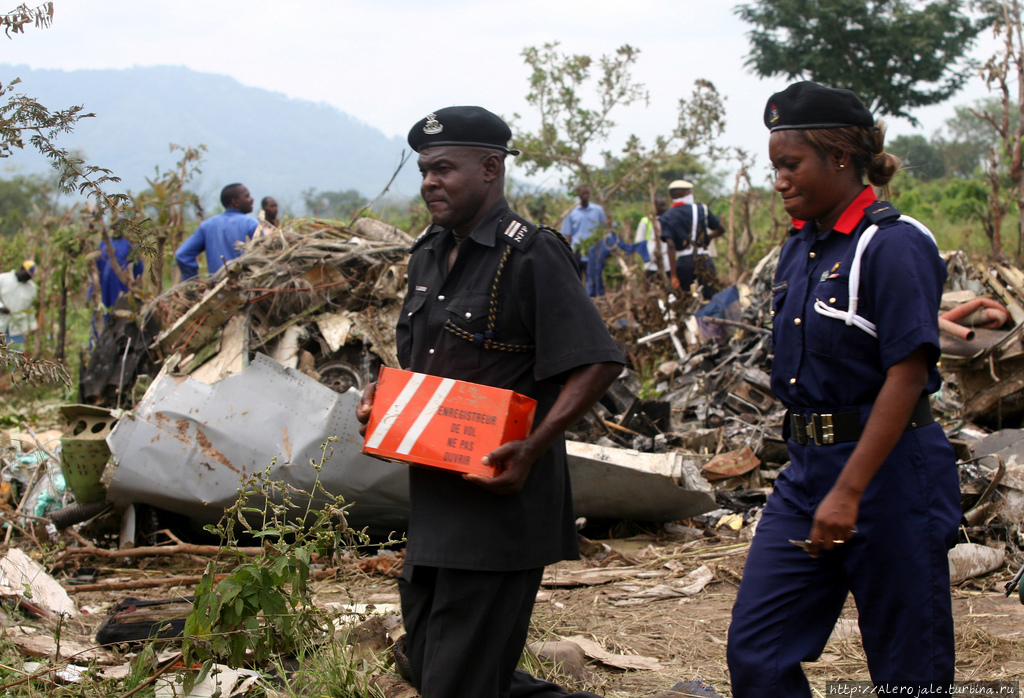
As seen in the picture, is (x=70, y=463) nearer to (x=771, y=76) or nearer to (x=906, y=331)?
(x=906, y=331)

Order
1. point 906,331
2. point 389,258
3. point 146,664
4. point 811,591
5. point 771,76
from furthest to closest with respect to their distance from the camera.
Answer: point 771,76 → point 389,258 → point 146,664 → point 811,591 → point 906,331

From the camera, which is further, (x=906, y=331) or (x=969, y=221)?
(x=969, y=221)

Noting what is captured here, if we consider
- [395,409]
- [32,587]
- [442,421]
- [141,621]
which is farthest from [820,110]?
[32,587]

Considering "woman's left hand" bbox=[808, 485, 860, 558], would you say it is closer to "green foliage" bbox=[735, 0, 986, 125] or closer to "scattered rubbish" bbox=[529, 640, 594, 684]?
"scattered rubbish" bbox=[529, 640, 594, 684]

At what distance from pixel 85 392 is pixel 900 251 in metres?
6.01

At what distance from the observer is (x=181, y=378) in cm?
473

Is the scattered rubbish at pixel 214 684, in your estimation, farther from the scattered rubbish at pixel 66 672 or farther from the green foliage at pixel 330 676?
the scattered rubbish at pixel 66 672

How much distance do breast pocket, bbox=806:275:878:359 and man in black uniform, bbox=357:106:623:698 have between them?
0.49 m

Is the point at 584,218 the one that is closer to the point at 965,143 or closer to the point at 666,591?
the point at 666,591

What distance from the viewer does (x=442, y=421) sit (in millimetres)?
2229

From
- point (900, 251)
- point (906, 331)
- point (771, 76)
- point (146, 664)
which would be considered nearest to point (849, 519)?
point (906, 331)

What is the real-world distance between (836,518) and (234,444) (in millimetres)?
3445

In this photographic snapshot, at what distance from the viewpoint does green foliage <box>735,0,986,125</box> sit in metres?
24.3

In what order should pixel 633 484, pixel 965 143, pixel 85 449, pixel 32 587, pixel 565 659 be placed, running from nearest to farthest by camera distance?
1. pixel 565 659
2. pixel 32 587
3. pixel 85 449
4. pixel 633 484
5. pixel 965 143
